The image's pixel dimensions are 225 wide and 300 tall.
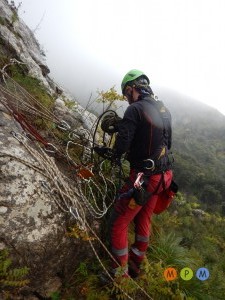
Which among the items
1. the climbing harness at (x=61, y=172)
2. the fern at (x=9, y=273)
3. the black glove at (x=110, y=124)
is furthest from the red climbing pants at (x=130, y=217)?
the fern at (x=9, y=273)

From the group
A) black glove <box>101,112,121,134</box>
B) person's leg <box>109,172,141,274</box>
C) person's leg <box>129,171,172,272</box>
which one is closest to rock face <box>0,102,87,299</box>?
person's leg <box>109,172,141,274</box>

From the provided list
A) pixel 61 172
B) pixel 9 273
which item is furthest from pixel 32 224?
pixel 61 172

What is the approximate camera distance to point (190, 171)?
2072 inches

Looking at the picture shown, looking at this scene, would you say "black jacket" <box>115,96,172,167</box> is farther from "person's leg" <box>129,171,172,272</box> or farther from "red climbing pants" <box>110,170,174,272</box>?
"person's leg" <box>129,171,172,272</box>

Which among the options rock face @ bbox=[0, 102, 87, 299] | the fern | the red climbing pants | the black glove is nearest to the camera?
the fern

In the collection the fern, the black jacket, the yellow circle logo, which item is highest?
the black jacket

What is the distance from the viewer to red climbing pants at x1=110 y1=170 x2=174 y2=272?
396 centimetres

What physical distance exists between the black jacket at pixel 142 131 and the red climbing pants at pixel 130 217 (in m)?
0.30

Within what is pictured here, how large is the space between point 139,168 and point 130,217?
633mm

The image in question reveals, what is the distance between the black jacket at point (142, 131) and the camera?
378 centimetres

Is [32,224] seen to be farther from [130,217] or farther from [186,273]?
[186,273]

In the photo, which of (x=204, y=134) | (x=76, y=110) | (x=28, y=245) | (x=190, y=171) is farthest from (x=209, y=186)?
(x=204, y=134)

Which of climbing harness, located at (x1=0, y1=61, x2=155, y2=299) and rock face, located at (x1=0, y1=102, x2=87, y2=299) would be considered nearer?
rock face, located at (x1=0, y1=102, x2=87, y2=299)

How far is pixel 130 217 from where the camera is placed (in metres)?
4.02
